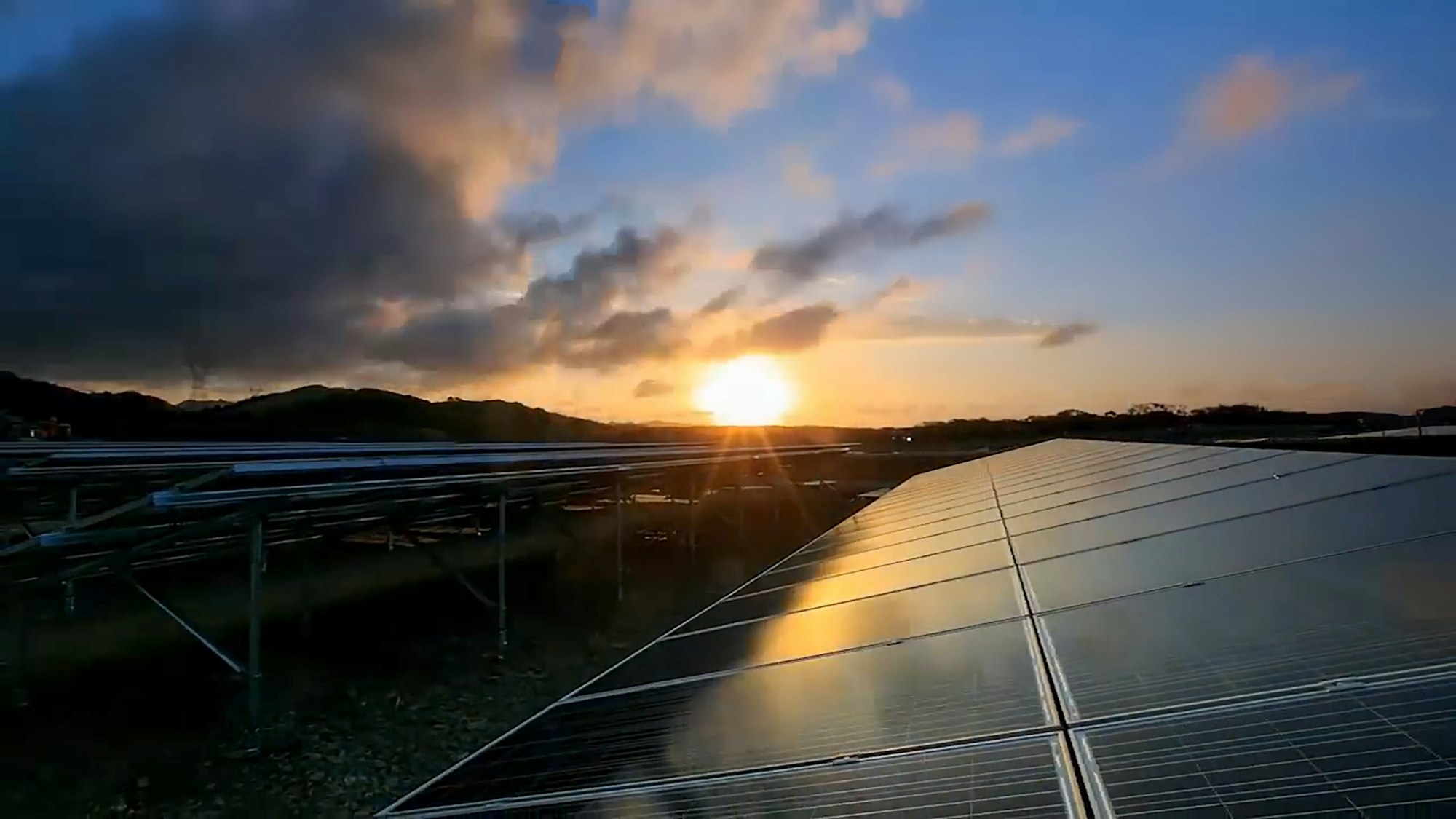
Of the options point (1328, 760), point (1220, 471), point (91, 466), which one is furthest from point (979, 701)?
point (91, 466)

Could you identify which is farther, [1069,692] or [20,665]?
[20,665]

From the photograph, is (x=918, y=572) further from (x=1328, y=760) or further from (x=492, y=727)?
(x=492, y=727)

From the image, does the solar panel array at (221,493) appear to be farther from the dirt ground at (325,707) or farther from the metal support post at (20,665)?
the dirt ground at (325,707)

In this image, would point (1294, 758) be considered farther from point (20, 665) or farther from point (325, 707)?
point (20, 665)

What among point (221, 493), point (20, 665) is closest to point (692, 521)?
point (20, 665)

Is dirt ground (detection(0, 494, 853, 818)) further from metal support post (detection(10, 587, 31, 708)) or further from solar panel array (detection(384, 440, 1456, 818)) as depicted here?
solar panel array (detection(384, 440, 1456, 818))

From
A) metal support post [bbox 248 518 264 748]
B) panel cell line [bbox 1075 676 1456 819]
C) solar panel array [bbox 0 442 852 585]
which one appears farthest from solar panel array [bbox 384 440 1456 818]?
metal support post [bbox 248 518 264 748]
